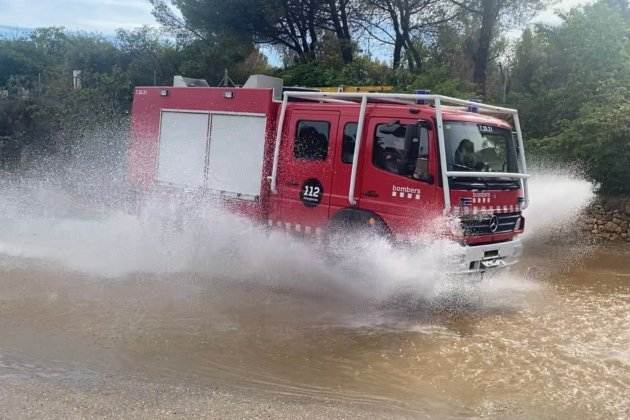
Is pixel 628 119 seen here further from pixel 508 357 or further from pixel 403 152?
pixel 508 357

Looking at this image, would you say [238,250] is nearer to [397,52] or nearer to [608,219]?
[608,219]

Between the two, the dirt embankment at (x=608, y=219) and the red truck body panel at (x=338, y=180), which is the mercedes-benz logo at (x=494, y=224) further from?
the dirt embankment at (x=608, y=219)

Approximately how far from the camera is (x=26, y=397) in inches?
183

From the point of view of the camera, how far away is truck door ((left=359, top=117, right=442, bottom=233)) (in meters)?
7.12

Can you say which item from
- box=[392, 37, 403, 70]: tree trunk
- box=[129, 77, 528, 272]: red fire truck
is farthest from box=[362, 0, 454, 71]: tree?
box=[129, 77, 528, 272]: red fire truck

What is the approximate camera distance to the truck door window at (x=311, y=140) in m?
8.12

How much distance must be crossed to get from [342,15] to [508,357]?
17937mm

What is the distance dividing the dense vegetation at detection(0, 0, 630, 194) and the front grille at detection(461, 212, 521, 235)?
599 centimetres

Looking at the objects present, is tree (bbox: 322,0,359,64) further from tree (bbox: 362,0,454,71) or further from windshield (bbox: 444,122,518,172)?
windshield (bbox: 444,122,518,172)

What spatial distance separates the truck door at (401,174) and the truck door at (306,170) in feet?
1.95

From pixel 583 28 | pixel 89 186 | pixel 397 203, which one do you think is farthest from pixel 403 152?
pixel 583 28

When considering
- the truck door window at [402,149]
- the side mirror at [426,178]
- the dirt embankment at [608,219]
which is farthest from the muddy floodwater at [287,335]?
the dirt embankment at [608,219]

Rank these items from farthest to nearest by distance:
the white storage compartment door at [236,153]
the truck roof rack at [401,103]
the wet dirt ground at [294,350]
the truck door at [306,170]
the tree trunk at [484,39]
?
the tree trunk at [484,39], the white storage compartment door at [236,153], the truck door at [306,170], the truck roof rack at [401,103], the wet dirt ground at [294,350]

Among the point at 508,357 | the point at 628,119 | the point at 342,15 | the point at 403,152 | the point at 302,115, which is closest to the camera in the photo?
the point at 508,357
